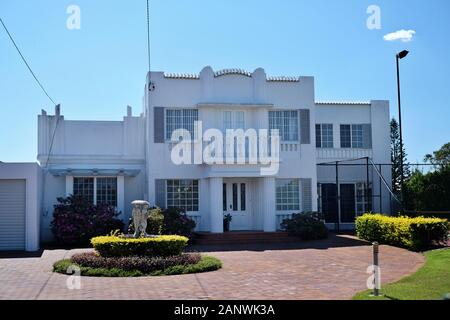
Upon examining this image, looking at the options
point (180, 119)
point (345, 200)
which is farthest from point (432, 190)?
point (180, 119)

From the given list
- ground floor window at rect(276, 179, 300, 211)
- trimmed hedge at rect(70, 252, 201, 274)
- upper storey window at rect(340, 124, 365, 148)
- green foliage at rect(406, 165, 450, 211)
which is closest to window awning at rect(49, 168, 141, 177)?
ground floor window at rect(276, 179, 300, 211)

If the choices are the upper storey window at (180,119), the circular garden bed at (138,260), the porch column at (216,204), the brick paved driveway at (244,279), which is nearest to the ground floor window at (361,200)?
the porch column at (216,204)

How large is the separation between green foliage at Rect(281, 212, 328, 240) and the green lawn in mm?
7353

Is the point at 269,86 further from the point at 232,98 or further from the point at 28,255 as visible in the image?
the point at 28,255

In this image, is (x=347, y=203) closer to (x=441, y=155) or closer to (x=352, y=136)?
(x=352, y=136)

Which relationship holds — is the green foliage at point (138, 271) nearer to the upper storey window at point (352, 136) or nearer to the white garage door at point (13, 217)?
the white garage door at point (13, 217)

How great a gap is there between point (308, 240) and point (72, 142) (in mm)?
10942

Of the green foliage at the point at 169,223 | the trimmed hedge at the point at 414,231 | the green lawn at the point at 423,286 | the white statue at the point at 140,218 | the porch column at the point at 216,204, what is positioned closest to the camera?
the green lawn at the point at 423,286

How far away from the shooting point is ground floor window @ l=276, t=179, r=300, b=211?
23.2 metres

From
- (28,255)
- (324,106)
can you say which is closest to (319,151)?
(324,106)

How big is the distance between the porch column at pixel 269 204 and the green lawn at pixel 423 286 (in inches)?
343

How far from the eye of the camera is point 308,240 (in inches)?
837

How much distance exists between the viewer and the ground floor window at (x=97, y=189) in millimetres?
22484

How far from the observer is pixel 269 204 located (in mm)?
22250
